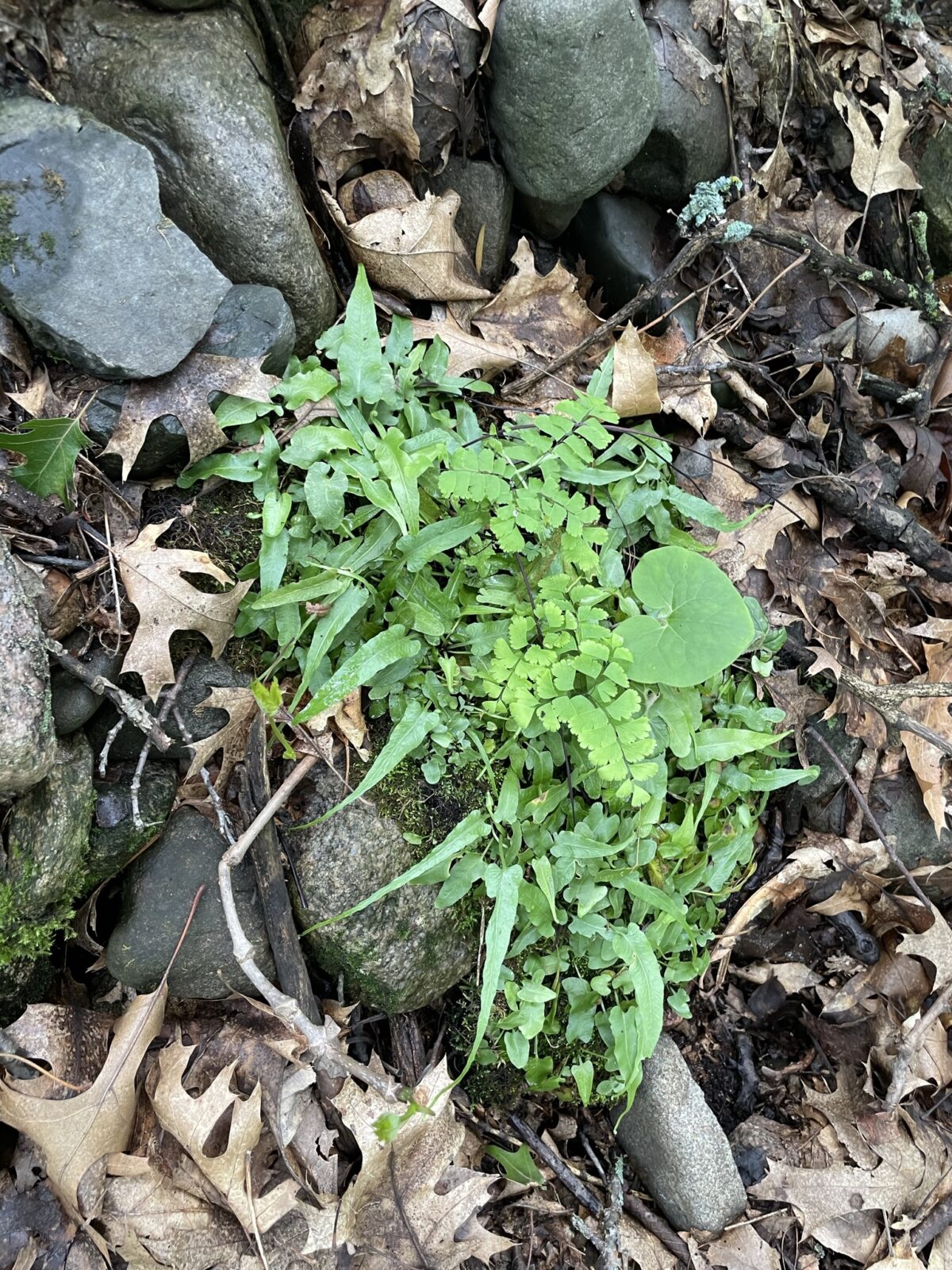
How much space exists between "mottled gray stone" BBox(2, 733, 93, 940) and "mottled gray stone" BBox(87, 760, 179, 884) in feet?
0.14

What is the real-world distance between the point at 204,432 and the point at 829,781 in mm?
2401

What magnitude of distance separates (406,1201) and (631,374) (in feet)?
8.47

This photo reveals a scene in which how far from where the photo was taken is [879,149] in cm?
314

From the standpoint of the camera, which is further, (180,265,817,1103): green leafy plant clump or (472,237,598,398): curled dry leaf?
(472,237,598,398): curled dry leaf

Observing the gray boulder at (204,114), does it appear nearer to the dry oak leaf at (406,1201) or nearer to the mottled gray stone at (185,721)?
the mottled gray stone at (185,721)

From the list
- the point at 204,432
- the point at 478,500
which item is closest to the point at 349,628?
the point at 478,500

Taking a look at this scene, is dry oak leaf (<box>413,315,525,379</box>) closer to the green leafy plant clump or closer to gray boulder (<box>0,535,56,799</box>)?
the green leafy plant clump

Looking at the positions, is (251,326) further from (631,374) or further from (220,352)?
(631,374)

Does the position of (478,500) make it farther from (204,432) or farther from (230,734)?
(230,734)

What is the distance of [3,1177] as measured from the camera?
204 centimetres

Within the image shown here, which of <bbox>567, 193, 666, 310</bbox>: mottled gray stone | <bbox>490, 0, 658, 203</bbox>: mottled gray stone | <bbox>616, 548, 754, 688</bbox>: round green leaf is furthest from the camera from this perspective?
<bbox>567, 193, 666, 310</bbox>: mottled gray stone

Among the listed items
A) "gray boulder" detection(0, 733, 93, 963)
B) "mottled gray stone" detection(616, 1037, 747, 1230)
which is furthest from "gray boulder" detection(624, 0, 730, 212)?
"mottled gray stone" detection(616, 1037, 747, 1230)

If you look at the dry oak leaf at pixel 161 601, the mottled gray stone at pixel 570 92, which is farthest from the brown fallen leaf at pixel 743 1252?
the mottled gray stone at pixel 570 92

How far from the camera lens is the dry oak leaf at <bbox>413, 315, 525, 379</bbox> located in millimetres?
2621
